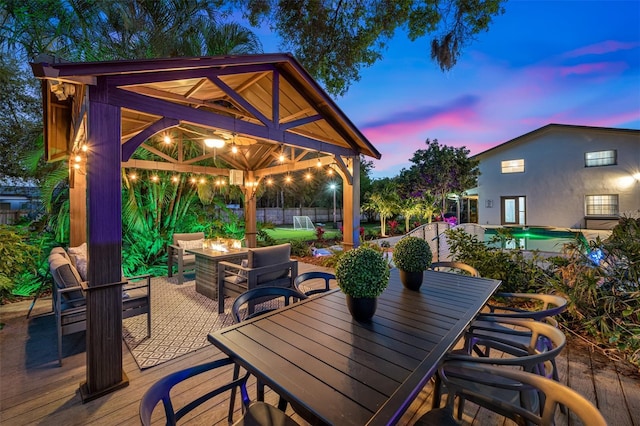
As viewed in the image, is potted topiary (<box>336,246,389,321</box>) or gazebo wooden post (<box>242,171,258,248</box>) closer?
potted topiary (<box>336,246,389,321</box>)

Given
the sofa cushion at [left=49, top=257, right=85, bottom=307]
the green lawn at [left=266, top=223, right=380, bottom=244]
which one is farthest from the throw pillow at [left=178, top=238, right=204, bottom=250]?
the green lawn at [left=266, top=223, right=380, bottom=244]

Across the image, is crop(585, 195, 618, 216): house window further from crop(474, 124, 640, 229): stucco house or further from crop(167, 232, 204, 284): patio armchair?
crop(167, 232, 204, 284): patio armchair

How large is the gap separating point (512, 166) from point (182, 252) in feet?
47.2

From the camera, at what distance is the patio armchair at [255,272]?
3.75 m

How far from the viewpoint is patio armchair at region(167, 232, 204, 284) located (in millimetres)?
5435

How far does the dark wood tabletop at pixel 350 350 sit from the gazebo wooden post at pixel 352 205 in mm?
3624

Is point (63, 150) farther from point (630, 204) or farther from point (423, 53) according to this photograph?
point (630, 204)

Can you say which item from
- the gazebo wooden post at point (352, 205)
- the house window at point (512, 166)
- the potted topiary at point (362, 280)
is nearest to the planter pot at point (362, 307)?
the potted topiary at point (362, 280)

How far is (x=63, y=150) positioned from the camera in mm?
4590

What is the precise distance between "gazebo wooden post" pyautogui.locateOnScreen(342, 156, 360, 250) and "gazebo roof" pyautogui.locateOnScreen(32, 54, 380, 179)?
1.15 ft

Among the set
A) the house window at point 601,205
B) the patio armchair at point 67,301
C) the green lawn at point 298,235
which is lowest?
the green lawn at point 298,235

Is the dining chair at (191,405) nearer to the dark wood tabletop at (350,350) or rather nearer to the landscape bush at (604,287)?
the dark wood tabletop at (350,350)

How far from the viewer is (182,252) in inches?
215

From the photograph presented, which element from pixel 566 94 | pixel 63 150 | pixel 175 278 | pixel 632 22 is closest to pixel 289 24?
pixel 63 150
